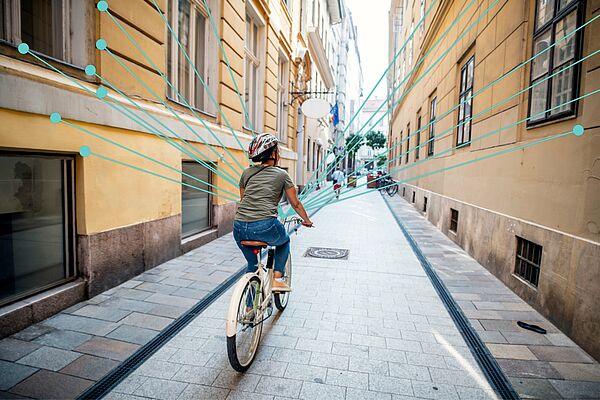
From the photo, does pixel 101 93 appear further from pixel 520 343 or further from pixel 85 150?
pixel 520 343

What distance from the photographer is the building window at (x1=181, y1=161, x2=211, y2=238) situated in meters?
6.80

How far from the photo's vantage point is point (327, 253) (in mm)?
7039

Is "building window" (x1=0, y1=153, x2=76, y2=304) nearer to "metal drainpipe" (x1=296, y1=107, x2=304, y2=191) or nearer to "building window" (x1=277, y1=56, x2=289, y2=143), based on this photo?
"building window" (x1=277, y1=56, x2=289, y2=143)

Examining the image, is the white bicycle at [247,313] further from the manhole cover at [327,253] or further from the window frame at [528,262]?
the manhole cover at [327,253]

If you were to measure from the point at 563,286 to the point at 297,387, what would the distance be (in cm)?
289

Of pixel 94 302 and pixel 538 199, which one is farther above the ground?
pixel 538 199

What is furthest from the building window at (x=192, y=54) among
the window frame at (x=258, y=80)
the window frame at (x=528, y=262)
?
the window frame at (x=528, y=262)

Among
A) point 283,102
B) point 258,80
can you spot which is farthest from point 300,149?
point 258,80

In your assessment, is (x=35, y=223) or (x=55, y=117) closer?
(x=55, y=117)

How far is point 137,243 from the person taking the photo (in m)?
5.14

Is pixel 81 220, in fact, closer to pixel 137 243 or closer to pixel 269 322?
pixel 137 243

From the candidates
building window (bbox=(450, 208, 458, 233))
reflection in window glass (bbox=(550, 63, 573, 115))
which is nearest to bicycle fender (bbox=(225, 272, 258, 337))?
reflection in window glass (bbox=(550, 63, 573, 115))

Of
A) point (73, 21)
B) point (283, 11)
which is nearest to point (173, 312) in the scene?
point (73, 21)

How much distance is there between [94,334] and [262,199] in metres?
2.05
